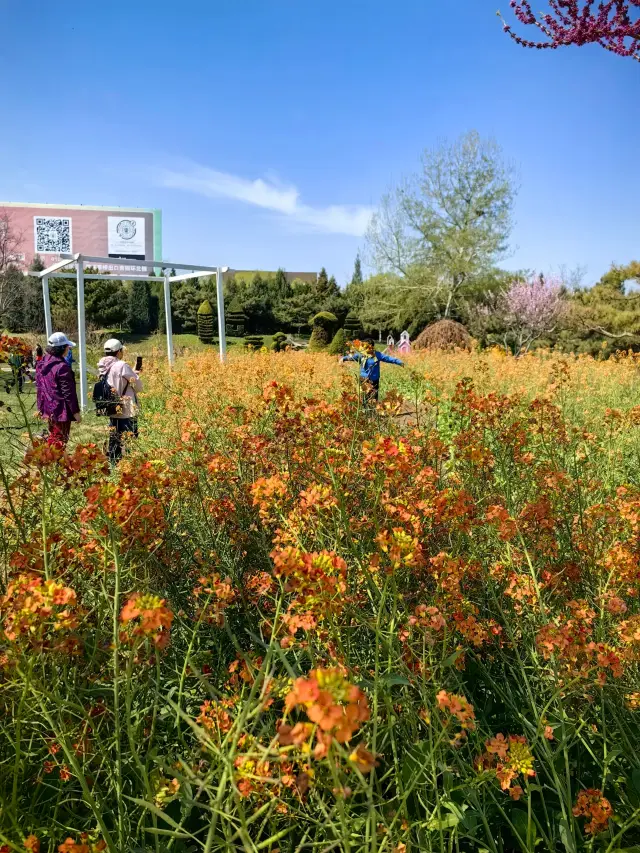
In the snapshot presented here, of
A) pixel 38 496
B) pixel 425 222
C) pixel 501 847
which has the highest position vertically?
pixel 425 222

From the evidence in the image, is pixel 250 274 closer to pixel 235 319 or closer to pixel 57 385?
pixel 235 319

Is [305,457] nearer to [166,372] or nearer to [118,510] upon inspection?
[118,510]

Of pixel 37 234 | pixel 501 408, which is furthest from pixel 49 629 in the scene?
pixel 37 234

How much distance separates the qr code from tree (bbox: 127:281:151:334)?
1728 cm

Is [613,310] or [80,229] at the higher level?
[80,229]

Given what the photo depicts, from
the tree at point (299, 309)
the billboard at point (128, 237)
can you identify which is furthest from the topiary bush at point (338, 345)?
the billboard at point (128, 237)

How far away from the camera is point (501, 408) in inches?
111

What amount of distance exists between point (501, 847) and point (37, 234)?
5785cm

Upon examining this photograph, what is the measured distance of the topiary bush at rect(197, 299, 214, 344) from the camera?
35.0 metres

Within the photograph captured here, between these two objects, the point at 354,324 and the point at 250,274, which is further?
the point at 250,274

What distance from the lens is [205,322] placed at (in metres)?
35.2

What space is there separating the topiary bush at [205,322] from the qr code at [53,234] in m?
22.8

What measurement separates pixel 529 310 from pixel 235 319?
1799 centimetres

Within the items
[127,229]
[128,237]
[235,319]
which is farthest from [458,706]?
[127,229]
